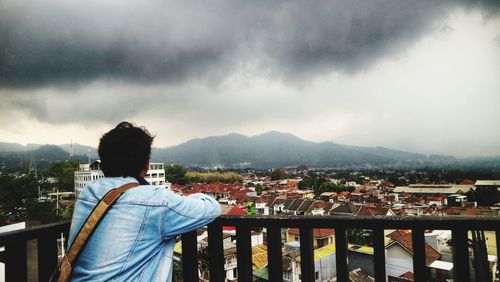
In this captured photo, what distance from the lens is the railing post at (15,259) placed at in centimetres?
154

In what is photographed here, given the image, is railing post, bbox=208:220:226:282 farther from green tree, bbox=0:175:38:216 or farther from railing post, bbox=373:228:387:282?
green tree, bbox=0:175:38:216

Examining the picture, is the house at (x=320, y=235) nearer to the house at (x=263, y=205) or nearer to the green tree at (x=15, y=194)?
the green tree at (x=15, y=194)

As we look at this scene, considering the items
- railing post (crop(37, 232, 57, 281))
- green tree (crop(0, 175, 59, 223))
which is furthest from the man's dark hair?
green tree (crop(0, 175, 59, 223))

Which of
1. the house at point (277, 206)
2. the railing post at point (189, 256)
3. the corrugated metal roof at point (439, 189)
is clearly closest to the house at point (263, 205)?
the house at point (277, 206)

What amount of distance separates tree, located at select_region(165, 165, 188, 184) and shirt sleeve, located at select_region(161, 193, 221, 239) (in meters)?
68.0

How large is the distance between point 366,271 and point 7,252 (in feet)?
6.31

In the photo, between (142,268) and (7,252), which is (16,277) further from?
(142,268)

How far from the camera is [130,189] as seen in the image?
1.23 m

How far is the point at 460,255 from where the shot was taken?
138 cm

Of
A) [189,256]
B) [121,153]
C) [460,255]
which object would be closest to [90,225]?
[121,153]

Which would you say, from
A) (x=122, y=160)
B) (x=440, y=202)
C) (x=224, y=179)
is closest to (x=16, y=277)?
(x=122, y=160)

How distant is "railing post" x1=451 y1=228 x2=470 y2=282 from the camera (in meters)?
1.37

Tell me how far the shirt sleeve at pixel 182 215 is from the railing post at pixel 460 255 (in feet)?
3.61

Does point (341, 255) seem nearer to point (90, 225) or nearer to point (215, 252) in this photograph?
point (215, 252)
